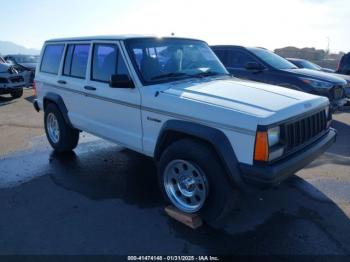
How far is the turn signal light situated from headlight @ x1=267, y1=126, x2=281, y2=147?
0.11 meters

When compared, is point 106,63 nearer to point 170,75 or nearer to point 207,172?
point 170,75

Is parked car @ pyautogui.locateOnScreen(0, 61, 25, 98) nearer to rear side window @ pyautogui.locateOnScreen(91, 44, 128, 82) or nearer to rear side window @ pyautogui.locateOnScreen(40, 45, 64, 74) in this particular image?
rear side window @ pyautogui.locateOnScreen(40, 45, 64, 74)

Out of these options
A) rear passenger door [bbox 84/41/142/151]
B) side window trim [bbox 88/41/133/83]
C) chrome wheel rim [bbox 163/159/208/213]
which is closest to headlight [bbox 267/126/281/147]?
chrome wheel rim [bbox 163/159/208/213]

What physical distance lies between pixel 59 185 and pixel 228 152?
2724 mm

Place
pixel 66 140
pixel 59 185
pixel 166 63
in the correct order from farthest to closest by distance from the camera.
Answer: pixel 66 140, pixel 59 185, pixel 166 63

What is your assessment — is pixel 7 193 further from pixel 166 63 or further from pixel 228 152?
pixel 228 152

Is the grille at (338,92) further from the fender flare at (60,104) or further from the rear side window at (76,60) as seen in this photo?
the fender flare at (60,104)

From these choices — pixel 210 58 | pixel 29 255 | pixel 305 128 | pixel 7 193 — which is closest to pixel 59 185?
pixel 7 193

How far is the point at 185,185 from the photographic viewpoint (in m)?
3.70

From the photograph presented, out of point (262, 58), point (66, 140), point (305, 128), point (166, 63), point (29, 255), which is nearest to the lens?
point (29, 255)

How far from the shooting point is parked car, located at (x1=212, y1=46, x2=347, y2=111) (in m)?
7.64

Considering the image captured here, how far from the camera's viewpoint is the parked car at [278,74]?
Result: 7.64 meters

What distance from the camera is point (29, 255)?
308 centimetres

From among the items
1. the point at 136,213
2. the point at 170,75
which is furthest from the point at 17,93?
the point at 136,213
